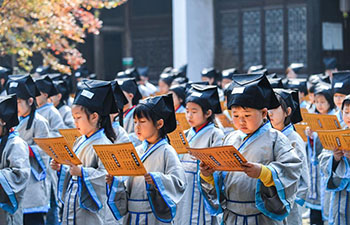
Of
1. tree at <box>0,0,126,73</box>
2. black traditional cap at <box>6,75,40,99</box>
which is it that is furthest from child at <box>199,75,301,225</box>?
tree at <box>0,0,126,73</box>

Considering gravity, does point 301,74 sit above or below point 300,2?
below

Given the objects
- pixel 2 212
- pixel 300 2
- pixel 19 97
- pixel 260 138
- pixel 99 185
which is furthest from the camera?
pixel 300 2

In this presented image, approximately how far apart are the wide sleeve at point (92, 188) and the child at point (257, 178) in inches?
40.4

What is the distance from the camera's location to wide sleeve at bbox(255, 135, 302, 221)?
4512 mm

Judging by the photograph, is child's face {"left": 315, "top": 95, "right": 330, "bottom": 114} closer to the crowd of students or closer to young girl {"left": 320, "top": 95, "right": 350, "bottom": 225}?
the crowd of students

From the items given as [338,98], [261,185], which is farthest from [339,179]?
[261,185]

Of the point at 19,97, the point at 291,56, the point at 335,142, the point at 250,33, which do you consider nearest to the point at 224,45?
the point at 250,33

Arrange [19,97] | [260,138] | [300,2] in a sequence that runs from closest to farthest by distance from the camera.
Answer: [260,138] → [19,97] → [300,2]

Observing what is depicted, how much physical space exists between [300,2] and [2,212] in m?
12.1

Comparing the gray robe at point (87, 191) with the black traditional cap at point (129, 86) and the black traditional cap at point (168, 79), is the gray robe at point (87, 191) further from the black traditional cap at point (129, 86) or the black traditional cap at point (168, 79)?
the black traditional cap at point (168, 79)

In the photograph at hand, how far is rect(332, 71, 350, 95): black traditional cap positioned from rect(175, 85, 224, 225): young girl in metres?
1.73

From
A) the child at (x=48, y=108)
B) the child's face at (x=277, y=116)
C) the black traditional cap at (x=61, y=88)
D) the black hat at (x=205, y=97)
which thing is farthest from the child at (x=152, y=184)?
the black traditional cap at (x=61, y=88)

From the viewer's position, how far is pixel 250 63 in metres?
17.7

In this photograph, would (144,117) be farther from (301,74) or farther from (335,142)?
(301,74)
